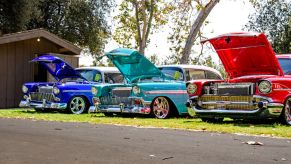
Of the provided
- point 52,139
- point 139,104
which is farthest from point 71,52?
point 52,139

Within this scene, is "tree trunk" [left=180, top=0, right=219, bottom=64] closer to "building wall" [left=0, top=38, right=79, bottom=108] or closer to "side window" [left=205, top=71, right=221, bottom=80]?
"building wall" [left=0, top=38, right=79, bottom=108]

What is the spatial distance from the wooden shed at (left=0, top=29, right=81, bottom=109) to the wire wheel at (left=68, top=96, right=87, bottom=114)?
5367 millimetres

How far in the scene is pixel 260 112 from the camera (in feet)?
30.3

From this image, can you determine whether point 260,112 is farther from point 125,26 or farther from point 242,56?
point 125,26

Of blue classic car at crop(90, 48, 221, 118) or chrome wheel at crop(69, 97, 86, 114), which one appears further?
chrome wheel at crop(69, 97, 86, 114)

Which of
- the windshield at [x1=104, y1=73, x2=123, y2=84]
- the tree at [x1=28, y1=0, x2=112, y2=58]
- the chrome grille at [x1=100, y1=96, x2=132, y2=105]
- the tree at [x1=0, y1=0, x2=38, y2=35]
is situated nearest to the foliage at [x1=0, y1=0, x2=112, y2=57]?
the tree at [x1=28, y1=0, x2=112, y2=58]

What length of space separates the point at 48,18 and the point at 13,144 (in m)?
26.2

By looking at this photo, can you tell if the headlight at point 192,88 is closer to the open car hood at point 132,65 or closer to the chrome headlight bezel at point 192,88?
the chrome headlight bezel at point 192,88

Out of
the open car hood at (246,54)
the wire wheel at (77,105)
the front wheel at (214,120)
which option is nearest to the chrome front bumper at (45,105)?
the wire wheel at (77,105)

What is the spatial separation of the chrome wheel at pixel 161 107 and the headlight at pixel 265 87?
3.12 m

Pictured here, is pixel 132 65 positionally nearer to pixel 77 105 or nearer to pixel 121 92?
pixel 121 92

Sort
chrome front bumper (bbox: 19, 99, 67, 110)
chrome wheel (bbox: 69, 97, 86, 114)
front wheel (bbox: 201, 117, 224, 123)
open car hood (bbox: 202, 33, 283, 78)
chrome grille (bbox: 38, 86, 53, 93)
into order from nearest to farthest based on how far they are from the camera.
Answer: open car hood (bbox: 202, 33, 283, 78), front wheel (bbox: 201, 117, 224, 123), chrome front bumper (bbox: 19, 99, 67, 110), chrome wheel (bbox: 69, 97, 86, 114), chrome grille (bbox: 38, 86, 53, 93)

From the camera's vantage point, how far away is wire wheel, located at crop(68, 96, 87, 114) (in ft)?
47.1

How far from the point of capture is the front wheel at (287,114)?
9438 mm
